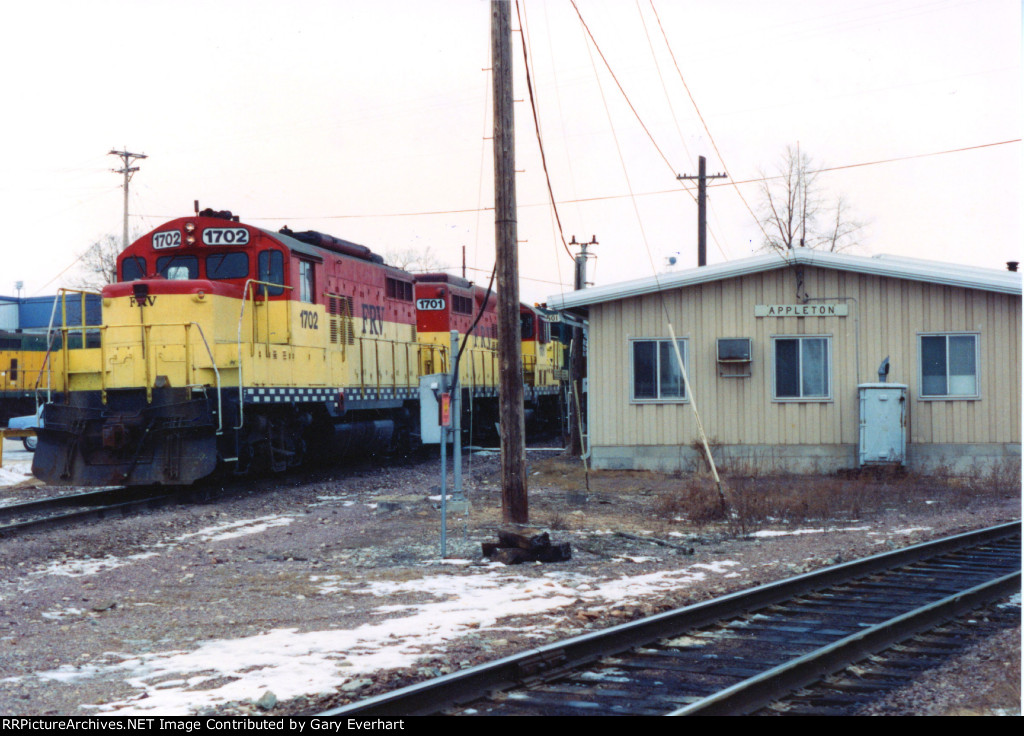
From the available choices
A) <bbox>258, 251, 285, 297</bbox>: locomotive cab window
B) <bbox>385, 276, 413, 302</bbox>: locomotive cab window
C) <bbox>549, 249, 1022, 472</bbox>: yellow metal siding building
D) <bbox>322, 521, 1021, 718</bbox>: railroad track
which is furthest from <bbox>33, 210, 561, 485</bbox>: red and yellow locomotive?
<bbox>322, 521, 1021, 718</bbox>: railroad track

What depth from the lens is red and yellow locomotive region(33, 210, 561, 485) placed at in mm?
13719

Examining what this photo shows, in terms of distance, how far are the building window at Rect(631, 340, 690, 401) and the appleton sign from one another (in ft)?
4.74

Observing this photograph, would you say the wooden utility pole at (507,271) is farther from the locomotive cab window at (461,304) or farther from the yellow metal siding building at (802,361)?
the locomotive cab window at (461,304)

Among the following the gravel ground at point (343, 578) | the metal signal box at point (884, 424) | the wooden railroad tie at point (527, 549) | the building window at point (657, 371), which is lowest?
the gravel ground at point (343, 578)

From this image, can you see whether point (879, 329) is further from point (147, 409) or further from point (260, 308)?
point (147, 409)

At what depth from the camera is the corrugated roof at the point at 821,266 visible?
653 inches

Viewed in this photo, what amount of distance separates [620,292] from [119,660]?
12670mm

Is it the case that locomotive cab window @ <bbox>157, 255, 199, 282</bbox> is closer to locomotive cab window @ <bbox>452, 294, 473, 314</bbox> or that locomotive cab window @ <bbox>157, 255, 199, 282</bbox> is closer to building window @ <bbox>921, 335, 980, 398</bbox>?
locomotive cab window @ <bbox>452, 294, 473, 314</bbox>

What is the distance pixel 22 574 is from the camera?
912 cm

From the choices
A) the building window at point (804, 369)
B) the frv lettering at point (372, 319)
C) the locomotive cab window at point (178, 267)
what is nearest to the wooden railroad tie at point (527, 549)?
the locomotive cab window at point (178, 267)

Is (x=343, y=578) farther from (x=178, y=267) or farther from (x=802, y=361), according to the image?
(x=802, y=361)

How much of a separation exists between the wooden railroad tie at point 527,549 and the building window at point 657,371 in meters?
8.48

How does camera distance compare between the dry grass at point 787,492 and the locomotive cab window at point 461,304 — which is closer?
the dry grass at point 787,492

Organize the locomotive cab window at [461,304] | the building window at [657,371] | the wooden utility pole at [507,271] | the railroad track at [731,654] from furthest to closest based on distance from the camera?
the locomotive cab window at [461,304]
the building window at [657,371]
the wooden utility pole at [507,271]
the railroad track at [731,654]
